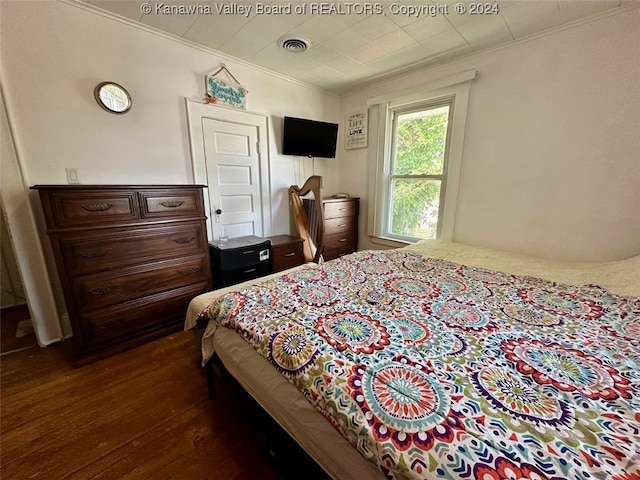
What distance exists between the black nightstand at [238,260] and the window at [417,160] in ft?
5.13

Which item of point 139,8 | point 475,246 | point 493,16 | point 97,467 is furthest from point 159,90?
point 475,246

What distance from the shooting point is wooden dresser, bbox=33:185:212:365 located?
1.60m

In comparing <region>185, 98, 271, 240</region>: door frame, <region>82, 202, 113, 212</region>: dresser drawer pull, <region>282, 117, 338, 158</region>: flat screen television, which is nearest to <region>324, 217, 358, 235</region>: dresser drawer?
<region>185, 98, 271, 240</region>: door frame

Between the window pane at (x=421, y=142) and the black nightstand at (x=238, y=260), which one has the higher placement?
the window pane at (x=421, y=142)

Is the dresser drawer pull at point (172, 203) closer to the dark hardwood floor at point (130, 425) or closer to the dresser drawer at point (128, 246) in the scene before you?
the dresser drawer at point (128, 246)

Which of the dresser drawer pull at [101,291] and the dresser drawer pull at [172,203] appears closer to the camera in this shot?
the dresser drawer pull at [101,291]

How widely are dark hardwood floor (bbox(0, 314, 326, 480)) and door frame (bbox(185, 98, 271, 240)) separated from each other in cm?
141

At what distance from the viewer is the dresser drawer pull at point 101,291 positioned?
1708 millimetres

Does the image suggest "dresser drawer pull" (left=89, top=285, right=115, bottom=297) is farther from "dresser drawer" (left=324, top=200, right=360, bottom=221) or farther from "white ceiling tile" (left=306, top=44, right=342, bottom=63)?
"white ceiling tile" (left=306, top=44, right=342, bottom=63)

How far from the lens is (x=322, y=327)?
0.99 m

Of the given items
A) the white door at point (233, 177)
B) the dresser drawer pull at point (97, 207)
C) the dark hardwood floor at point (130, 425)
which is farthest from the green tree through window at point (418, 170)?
the dresser drawer pull at point (97, 207)

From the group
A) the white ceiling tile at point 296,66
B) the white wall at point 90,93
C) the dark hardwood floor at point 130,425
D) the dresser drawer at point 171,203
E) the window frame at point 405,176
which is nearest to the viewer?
the dark hardwood floor at point 130,425

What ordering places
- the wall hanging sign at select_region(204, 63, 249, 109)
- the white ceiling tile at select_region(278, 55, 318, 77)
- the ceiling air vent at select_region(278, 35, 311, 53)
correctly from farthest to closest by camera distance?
the white ceiling tile at select_region(278, 55, 318, 77), the wall hanging sign at select_region(204, 63, 249, 109), the ceiling air vent at select_region(278, 35, 311, 53)

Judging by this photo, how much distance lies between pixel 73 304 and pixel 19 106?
1.34 metres
